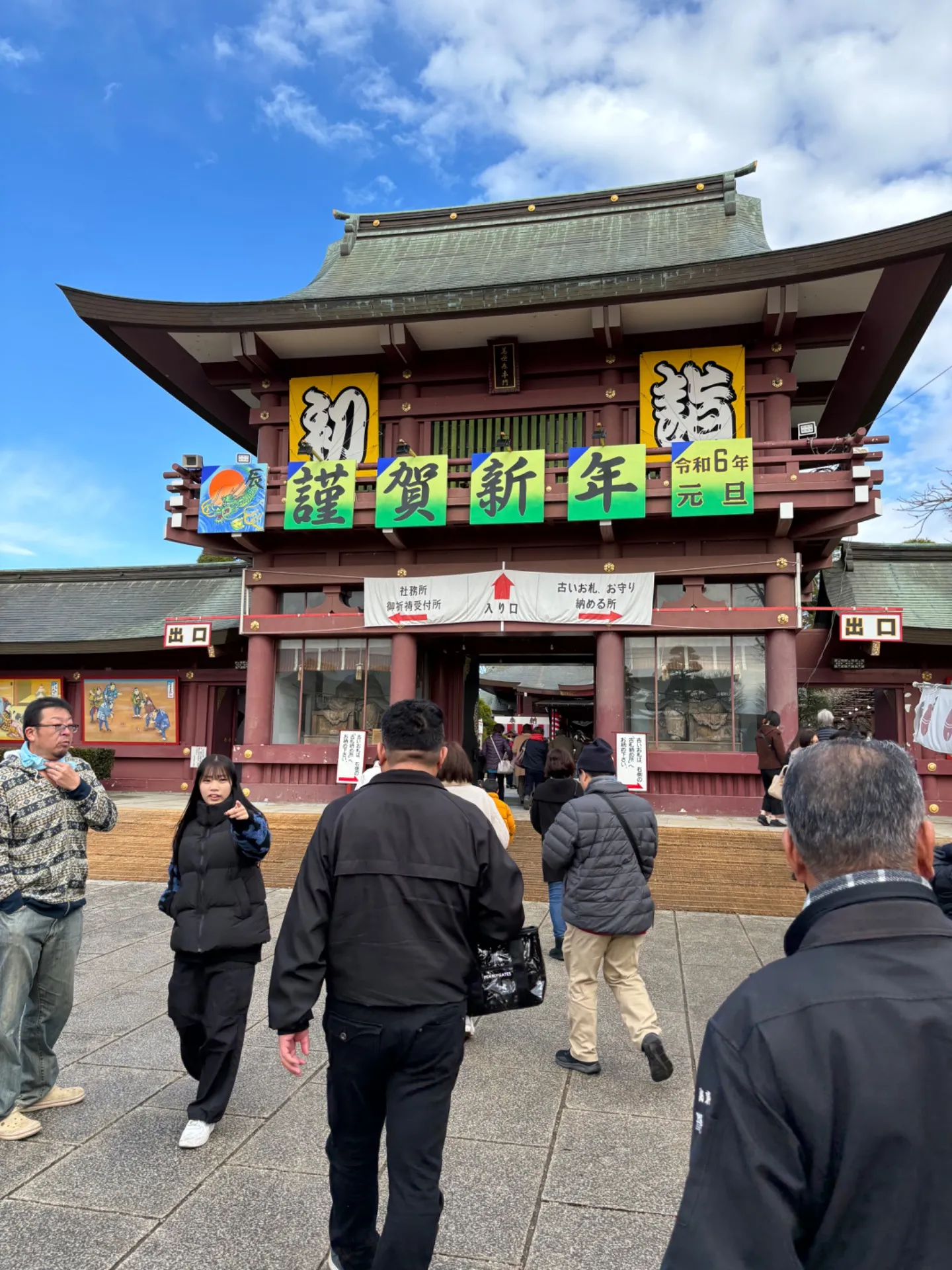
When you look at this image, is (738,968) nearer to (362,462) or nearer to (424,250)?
(362,462)

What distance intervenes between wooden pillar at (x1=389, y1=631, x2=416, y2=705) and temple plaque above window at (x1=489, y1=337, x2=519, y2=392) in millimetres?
4676

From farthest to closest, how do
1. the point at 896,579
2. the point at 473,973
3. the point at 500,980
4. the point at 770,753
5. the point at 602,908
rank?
1. the point at 896,579
2. the point at 770,753
3. the point at 602,908
4. the point at 500,980
5. the point at 473,973

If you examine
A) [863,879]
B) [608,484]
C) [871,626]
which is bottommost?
[863,879]

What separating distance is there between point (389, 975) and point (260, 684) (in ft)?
39.9

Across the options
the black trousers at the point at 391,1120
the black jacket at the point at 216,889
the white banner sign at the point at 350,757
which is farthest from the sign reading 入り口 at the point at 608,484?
the black trousers at the point at 391,1120

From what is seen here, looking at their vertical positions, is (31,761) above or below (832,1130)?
above

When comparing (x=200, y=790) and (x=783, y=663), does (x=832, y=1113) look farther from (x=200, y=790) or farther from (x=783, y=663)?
(x=783, y=663)

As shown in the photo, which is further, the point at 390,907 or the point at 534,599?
the point at 534,599

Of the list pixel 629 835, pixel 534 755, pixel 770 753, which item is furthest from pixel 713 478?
pixel 629 835

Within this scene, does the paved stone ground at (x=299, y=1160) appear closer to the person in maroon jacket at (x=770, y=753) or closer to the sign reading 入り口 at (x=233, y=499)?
the person in maroon jacket at (x=770, y=753)

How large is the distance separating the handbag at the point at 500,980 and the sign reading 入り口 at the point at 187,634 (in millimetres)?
12985

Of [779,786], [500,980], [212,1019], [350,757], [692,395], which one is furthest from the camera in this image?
[692,395]

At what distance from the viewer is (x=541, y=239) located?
16.5 meters

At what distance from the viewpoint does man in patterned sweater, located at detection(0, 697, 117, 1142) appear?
3.64m
